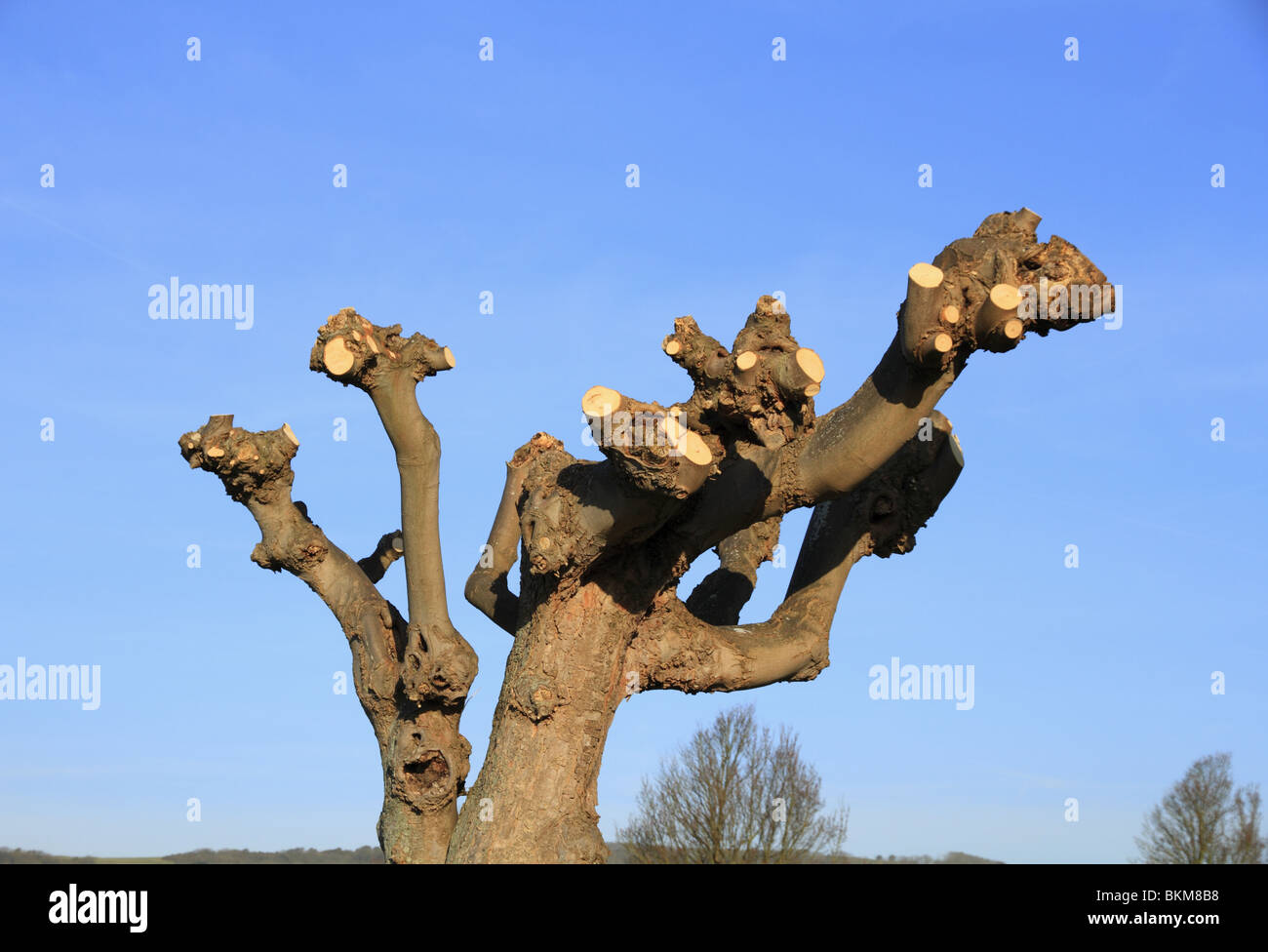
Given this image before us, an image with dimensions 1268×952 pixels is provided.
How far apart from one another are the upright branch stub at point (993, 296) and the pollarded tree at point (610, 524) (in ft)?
0.04

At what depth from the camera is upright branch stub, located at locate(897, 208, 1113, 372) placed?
250 inches

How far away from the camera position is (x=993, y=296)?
6359 millimetres

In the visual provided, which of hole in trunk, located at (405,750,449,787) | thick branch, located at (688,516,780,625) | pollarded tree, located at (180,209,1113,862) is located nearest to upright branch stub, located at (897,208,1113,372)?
pollarded tree, located at (180,209,1113,862)

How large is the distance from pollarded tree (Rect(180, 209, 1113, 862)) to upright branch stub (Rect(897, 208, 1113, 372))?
0.01 meters

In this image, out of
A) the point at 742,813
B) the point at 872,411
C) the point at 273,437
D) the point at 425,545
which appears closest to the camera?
the point at 872,411

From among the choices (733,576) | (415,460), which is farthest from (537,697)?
(733,576)

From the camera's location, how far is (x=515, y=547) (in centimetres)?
957

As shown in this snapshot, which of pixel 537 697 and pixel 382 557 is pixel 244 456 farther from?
pixel 537 697

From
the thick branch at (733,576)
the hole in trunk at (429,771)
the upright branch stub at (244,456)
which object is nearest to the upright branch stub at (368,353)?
the upright branch stub at (244,456)

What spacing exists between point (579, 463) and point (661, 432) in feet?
4.08

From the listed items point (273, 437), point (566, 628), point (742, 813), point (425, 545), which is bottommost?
point (742, 813)

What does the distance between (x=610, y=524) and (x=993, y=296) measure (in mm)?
2469
